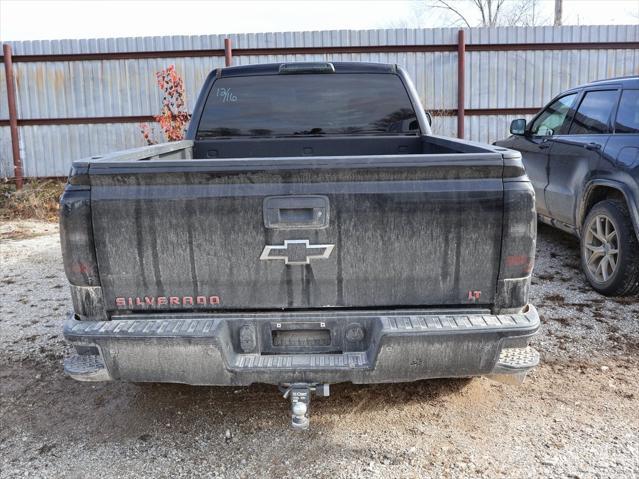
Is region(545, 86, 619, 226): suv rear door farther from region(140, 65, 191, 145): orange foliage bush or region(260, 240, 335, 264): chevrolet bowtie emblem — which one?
region(140, 65, 191, 145): orange foliage bush

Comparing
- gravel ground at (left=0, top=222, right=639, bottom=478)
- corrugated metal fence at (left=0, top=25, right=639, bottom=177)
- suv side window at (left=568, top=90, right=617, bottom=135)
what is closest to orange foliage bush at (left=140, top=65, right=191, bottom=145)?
corrugated metal fence at (left=0, top=25, right=639, bottom=177)

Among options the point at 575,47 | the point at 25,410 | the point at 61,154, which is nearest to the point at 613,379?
the point at 25,410

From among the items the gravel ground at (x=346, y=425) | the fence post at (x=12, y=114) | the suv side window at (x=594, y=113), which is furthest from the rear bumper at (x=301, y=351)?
the fence post at (x=12, y=114)

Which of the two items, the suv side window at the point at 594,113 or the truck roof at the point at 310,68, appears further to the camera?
the suv side window at the point at 594,113

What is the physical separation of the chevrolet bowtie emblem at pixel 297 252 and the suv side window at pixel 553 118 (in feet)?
15.2

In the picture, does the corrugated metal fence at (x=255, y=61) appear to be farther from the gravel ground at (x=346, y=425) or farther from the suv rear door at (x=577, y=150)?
the gravel ground at (x=346, y=425)

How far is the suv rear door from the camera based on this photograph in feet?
17.6

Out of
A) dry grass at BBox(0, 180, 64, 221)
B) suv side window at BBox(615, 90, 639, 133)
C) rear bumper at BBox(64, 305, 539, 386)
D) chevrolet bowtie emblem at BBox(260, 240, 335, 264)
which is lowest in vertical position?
dry grass at BBox(0, 180, 64, 221)

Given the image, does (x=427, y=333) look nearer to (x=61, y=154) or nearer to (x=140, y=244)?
(x=140, y=244)

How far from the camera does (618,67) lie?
11398 millimetres

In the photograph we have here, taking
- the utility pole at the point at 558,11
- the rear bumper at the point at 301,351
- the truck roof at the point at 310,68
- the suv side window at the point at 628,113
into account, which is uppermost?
the utility pole at the point at 558,11

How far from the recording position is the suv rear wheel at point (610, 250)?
4.93 meters

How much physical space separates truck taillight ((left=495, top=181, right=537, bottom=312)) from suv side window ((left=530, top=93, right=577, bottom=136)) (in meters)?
4.12

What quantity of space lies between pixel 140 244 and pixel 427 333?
1.35 metres
